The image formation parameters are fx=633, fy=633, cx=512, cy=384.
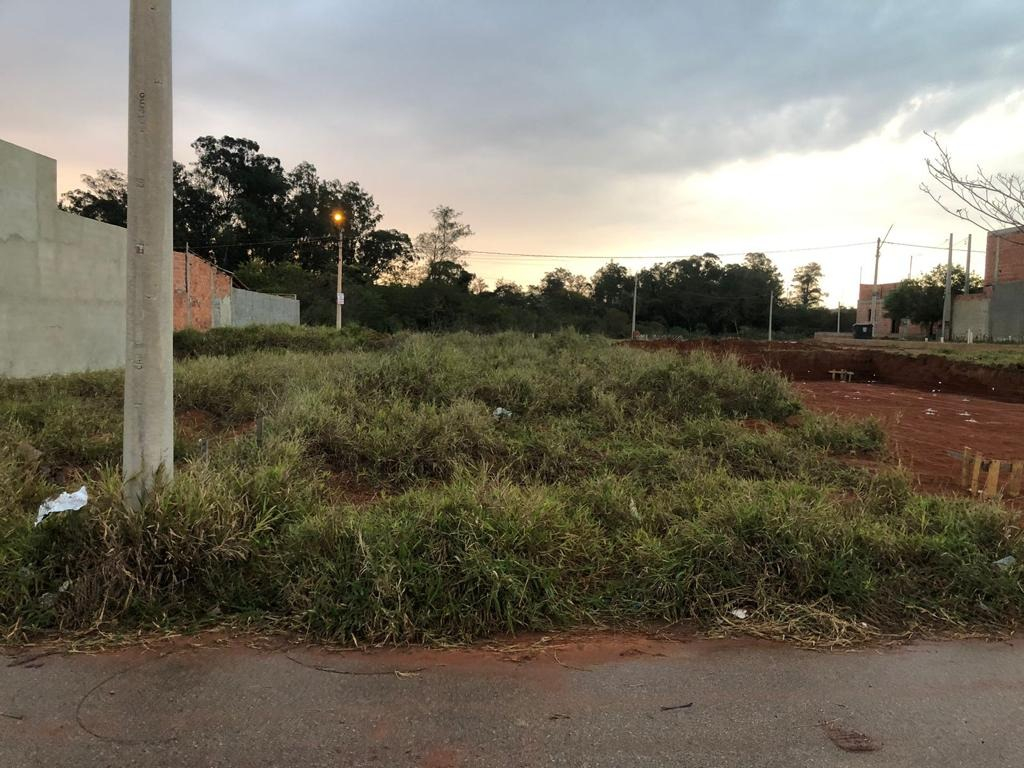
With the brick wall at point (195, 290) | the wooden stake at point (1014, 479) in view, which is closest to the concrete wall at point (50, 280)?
the brick wall at point (195, 290)

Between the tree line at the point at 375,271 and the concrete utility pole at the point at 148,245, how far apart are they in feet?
103

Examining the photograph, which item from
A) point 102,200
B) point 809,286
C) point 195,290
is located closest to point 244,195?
point 102,200

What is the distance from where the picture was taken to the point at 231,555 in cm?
334

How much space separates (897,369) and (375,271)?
46.0 m

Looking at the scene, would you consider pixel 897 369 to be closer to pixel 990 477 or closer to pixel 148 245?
pixel 990 477

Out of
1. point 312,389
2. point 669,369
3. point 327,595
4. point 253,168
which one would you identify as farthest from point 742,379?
point 253,168

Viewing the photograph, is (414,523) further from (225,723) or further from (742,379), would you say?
(742,379)

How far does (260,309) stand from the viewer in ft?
94.9

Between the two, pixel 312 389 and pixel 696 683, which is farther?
pixel 312 389

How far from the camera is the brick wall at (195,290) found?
2183cm

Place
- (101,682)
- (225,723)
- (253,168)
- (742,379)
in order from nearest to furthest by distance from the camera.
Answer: (225,723)
(101,682)
(742,379)
(253,168)

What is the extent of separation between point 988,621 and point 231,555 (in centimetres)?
396

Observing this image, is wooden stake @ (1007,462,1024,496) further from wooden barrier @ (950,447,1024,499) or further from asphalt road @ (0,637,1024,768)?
asphalt road @ (0,637,1024,768)

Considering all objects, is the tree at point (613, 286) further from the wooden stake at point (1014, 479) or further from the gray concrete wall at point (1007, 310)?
the wooden stake at point (1014, 479)
